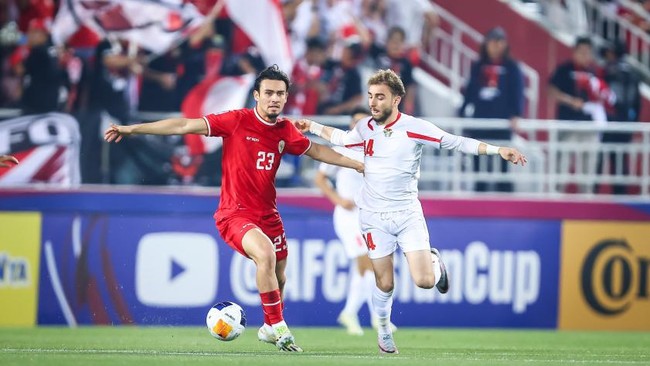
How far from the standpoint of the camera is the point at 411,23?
18.3m

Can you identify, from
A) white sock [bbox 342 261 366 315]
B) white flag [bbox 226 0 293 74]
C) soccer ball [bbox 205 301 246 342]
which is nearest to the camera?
soccer ball [bbox 205 301 246 342]

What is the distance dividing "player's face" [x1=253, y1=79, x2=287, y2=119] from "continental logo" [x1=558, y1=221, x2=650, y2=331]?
6814 millimetres

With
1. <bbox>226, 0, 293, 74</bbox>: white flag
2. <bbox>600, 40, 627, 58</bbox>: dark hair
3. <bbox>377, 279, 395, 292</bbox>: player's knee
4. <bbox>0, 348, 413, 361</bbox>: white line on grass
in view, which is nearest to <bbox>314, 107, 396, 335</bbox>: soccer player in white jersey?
<bbox>226, 0, 293, 74</bbox>: white flag

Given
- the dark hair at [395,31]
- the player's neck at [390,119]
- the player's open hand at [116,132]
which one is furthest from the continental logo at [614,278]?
the player's open hand at [116,132]

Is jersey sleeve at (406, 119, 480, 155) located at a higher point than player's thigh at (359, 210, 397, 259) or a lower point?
higher

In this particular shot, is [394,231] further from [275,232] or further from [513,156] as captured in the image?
[513,156]

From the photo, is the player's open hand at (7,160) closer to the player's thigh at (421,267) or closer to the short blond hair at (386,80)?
the short blond hair at (386,80)

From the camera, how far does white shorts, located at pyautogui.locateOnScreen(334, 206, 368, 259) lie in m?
15.0

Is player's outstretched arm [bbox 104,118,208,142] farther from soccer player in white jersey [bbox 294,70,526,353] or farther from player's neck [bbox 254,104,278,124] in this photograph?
soccer player in white jersey [bbox 294,70,526,353]

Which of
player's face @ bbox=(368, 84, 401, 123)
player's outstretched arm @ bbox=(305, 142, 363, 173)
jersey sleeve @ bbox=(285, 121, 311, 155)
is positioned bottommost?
player's outstretched arm @ bbox=(305, 142, 363, 173)

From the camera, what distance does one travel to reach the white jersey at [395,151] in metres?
10.8

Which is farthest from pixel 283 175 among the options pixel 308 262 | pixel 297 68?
pixel 297 68

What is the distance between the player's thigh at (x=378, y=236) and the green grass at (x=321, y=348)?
0.84 metres

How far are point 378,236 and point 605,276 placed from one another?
21.0 ft
